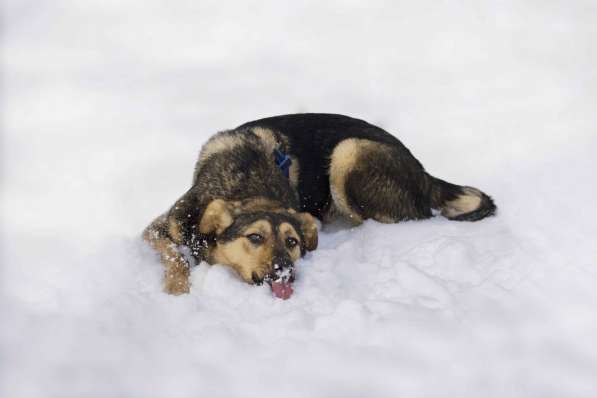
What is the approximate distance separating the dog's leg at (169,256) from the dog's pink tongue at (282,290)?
59 cm

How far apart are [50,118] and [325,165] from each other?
3.91 metres

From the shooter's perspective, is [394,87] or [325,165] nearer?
[325,165]

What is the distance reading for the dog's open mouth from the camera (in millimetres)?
4117

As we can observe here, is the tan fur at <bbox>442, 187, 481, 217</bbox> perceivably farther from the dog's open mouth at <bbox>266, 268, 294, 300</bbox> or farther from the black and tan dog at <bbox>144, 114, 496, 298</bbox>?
the dog's open mouth at <bbox>266, 268, 294, 300</bbox>

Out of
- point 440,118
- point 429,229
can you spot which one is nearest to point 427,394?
point 429,229

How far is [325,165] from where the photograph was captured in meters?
6.04

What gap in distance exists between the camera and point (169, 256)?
4.63 meters

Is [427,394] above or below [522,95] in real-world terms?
below

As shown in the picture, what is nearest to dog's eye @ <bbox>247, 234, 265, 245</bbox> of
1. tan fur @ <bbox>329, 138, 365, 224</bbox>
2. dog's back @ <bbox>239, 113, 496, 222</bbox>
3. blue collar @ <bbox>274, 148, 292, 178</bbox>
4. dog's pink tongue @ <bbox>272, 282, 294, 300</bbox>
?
dog's pink tongue @ <bbox>272, 282, 294, 300</bbox>

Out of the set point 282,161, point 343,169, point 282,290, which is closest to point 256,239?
point 282,290

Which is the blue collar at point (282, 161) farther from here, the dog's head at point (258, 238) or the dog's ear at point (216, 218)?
the dog's ear at point (216, 218)

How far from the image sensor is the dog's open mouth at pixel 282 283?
412 centimetres

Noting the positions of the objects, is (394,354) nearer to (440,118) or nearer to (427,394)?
(427,394)

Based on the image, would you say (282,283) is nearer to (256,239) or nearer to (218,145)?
(256,239)
